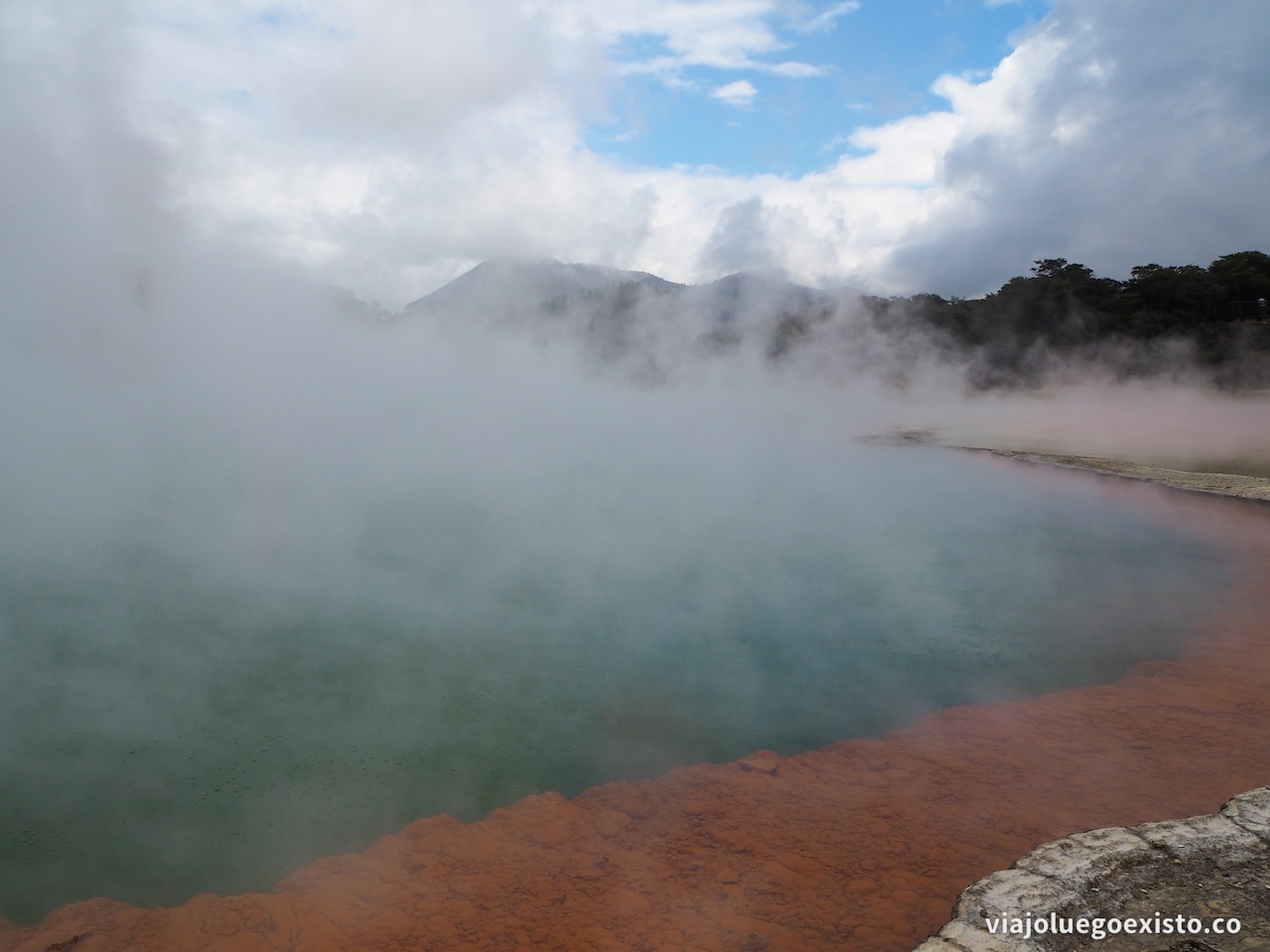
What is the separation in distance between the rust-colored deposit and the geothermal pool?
0.17 metres

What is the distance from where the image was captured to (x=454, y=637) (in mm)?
4309

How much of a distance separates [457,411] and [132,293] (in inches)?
167

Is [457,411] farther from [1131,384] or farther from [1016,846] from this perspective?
[1131,384]

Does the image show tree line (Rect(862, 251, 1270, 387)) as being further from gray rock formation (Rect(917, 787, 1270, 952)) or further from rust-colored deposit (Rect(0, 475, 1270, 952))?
gray rock formation (Rect(917, 787, 1270, 952))

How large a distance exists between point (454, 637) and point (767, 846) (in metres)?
2.21

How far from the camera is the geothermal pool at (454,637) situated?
117 inches

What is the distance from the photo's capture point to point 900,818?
2898mm

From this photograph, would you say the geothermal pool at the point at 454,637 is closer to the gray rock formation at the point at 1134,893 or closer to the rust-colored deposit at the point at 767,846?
the rust-colored deposit at the point at 767,846

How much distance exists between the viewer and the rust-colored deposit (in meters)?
2.37

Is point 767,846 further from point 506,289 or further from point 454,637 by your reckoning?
point 506,289

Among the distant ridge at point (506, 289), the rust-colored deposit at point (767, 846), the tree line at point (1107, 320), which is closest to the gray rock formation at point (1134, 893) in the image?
the rust-colored deposit at point (767, 846)

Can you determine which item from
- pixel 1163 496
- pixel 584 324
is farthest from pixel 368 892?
pixel 584 324

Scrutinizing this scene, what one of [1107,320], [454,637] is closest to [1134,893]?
A: [454,637]

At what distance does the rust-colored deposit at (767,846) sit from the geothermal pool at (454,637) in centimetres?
17
